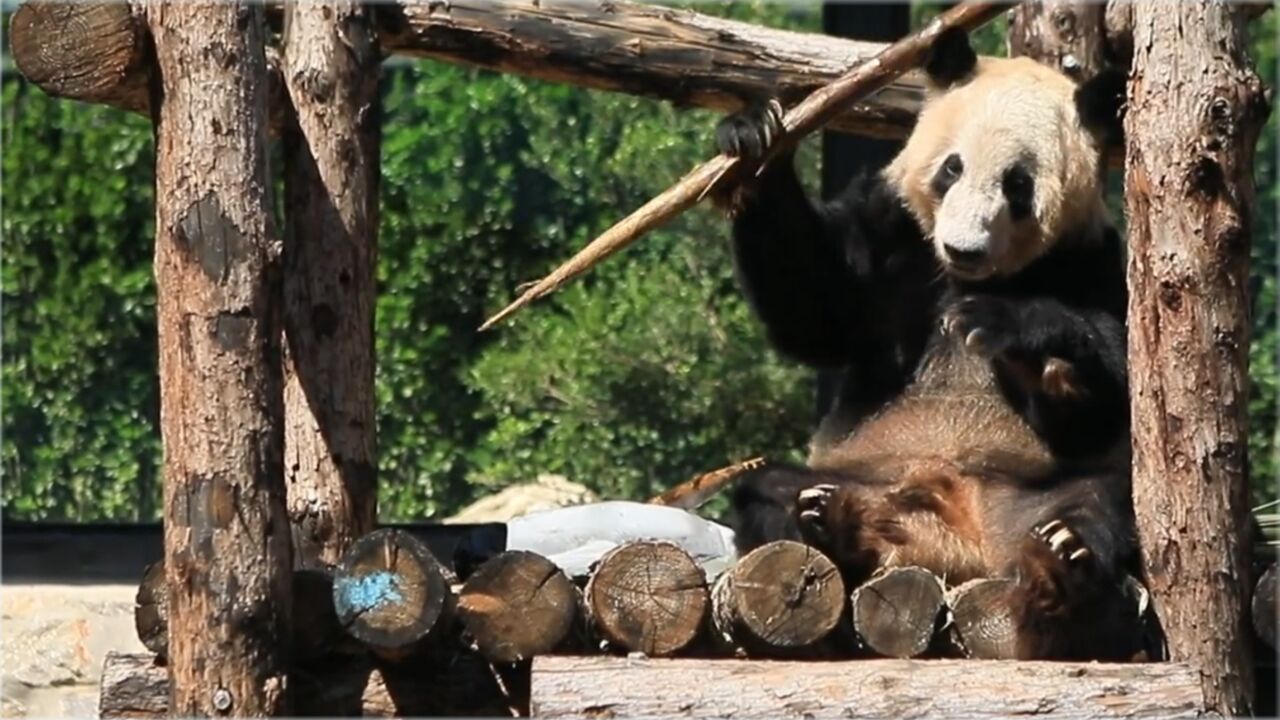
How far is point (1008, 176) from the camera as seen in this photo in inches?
201

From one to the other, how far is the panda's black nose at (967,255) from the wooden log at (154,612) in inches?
72.5

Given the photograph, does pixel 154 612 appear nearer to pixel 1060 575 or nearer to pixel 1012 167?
pixel 1060 575

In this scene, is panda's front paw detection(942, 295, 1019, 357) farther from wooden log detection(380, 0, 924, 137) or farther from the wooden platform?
wooden log detection(380, 0, 924, 137)

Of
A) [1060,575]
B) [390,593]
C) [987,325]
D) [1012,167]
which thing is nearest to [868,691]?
[1060,575]

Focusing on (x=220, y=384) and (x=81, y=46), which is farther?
(x=81, y=46)

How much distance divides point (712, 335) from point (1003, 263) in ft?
9.63

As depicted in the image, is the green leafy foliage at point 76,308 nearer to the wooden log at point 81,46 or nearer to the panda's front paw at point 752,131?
the wooden log at point 81,46

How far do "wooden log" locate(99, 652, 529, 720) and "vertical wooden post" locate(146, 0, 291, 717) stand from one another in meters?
0.19

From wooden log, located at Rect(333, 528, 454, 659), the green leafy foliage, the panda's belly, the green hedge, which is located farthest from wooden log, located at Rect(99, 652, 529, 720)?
the green hedge

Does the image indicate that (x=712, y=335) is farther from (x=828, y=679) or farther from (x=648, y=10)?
(x=828, y=679)

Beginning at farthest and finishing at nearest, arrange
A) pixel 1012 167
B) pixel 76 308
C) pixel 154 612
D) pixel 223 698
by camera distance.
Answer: pixel 76 308 → pixel 1012 167 → pixel 154 612 → pixel 223 698

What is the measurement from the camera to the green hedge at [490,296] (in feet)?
25.2

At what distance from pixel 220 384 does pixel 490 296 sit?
3.67m

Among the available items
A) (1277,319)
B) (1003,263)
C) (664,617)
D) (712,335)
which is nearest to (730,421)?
(712,335)
